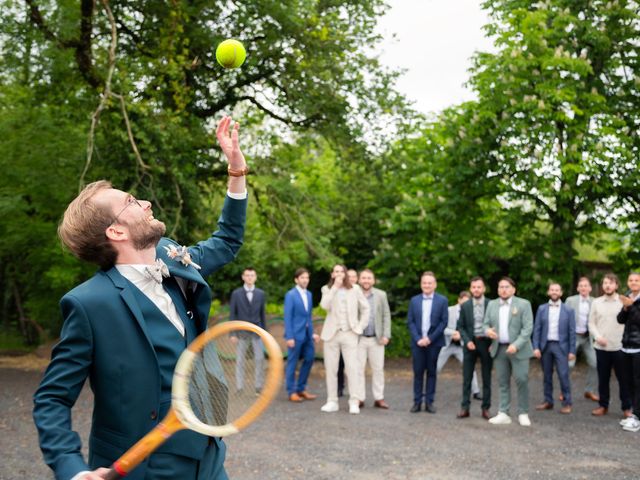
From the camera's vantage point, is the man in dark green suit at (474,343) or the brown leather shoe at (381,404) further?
the brown leather shoe at (381,404)

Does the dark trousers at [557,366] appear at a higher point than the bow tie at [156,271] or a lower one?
lower

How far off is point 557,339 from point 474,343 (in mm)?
1676

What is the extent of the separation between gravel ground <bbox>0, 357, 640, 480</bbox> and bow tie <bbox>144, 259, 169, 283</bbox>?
209 inches

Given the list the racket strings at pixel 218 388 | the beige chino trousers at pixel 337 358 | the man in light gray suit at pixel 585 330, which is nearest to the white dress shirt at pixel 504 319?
the beige chino trousers at pixel 337 358

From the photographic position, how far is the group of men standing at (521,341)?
1147 centimetres

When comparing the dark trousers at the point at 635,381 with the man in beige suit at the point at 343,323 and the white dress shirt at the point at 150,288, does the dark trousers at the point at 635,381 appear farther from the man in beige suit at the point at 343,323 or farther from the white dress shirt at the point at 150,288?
the white dress shirt at the point at 150,288

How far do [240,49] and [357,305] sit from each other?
7060 millimetres

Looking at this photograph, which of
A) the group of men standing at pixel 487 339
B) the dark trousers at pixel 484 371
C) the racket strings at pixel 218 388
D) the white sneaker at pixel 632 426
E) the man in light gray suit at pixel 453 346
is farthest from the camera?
the man in light gray suit at pixel 453 346

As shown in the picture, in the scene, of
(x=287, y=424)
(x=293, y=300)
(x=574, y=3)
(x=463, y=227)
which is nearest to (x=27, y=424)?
(x=287, y=424)

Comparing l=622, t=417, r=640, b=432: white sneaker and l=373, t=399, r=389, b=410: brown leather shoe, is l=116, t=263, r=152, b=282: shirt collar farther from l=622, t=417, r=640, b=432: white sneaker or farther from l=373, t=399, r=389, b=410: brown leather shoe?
l=373, t=399, r=389, b=410: brown leather shoe

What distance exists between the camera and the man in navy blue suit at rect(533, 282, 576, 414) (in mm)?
12641

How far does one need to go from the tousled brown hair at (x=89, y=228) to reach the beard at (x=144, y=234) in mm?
100

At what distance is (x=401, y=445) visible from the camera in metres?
9.66

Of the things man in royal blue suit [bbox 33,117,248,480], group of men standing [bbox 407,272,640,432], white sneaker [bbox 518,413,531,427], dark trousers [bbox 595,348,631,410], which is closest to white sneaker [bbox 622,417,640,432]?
group of men standing [bbox 407,272,640,432]
